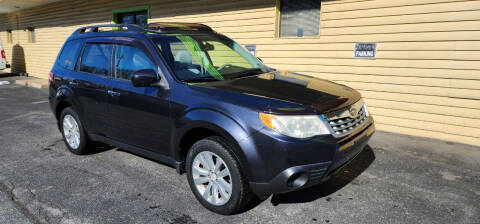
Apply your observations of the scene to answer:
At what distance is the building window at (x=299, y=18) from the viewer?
666 centimetres

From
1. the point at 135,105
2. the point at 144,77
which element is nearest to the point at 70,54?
the point at 135,105

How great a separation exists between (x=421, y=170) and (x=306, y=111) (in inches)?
93.8

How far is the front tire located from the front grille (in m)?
0.87

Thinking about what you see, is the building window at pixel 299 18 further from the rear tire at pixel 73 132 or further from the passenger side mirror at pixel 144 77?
the rear tire at pixel 73 132

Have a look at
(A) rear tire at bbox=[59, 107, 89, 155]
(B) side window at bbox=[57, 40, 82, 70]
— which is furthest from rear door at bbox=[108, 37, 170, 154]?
(B) side window at bbox=[57, 40, 82, 70]

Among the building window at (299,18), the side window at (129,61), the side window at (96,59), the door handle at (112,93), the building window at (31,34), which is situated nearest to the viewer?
the side window at (129,61)

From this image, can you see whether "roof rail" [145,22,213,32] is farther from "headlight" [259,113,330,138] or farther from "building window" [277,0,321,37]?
"building window" [277,0,321,37]

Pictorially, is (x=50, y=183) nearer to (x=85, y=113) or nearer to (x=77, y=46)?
(x=85, y=113)

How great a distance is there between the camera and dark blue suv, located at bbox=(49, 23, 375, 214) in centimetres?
269

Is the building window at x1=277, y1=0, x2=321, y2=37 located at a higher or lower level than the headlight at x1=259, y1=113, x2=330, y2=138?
higher

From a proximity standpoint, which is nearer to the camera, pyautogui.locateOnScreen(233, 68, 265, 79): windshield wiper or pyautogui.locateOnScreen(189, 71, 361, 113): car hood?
pyautogui.locateOnScreen(189, 71, 361, 113): car hood

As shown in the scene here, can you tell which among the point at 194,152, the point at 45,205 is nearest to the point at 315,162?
the point at 194,152

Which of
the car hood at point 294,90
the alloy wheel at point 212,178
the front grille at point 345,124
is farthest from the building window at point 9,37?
the front grille at point 345,124

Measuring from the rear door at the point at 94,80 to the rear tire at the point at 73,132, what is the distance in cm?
24
